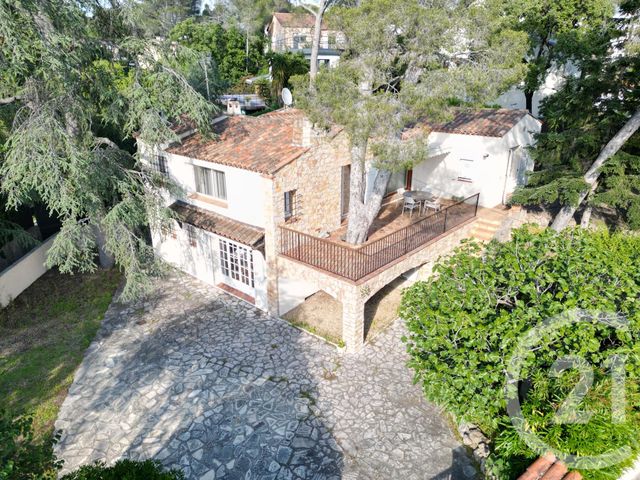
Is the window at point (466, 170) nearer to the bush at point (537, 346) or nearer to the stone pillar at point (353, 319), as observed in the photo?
the stone pillar at point (353, 319)

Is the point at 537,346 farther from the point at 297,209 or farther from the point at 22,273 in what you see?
the point at 22,273

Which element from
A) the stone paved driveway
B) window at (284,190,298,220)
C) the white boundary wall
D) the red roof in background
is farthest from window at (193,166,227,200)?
the red roof in background

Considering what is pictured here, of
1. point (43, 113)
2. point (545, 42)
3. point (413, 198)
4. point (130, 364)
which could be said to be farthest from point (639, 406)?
point (545, 42)

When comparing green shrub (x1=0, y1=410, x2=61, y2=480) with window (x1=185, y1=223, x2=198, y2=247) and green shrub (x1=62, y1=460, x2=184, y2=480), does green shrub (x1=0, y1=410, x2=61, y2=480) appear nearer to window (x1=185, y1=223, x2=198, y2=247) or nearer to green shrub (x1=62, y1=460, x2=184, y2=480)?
green shrub (x1=62, y1=460, x2=184, y2=480)

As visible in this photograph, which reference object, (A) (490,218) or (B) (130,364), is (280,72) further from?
(B) (130,364)

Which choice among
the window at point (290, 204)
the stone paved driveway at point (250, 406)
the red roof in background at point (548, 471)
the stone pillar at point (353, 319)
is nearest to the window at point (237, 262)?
the stone paved driveway at point (250, 406)

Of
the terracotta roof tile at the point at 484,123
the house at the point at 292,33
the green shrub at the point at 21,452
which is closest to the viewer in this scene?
the green shrub at the point at 21,452

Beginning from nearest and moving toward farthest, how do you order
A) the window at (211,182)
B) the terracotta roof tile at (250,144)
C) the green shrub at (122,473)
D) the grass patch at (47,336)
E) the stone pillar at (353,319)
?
the green shrub at (122,473) → the grass patch at (47,336) → the stone pillar at (353,319) → the terracotta roof tile at (250,144) → the window at (211,182)

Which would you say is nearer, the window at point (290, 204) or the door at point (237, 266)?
the window at point (290, 204)
